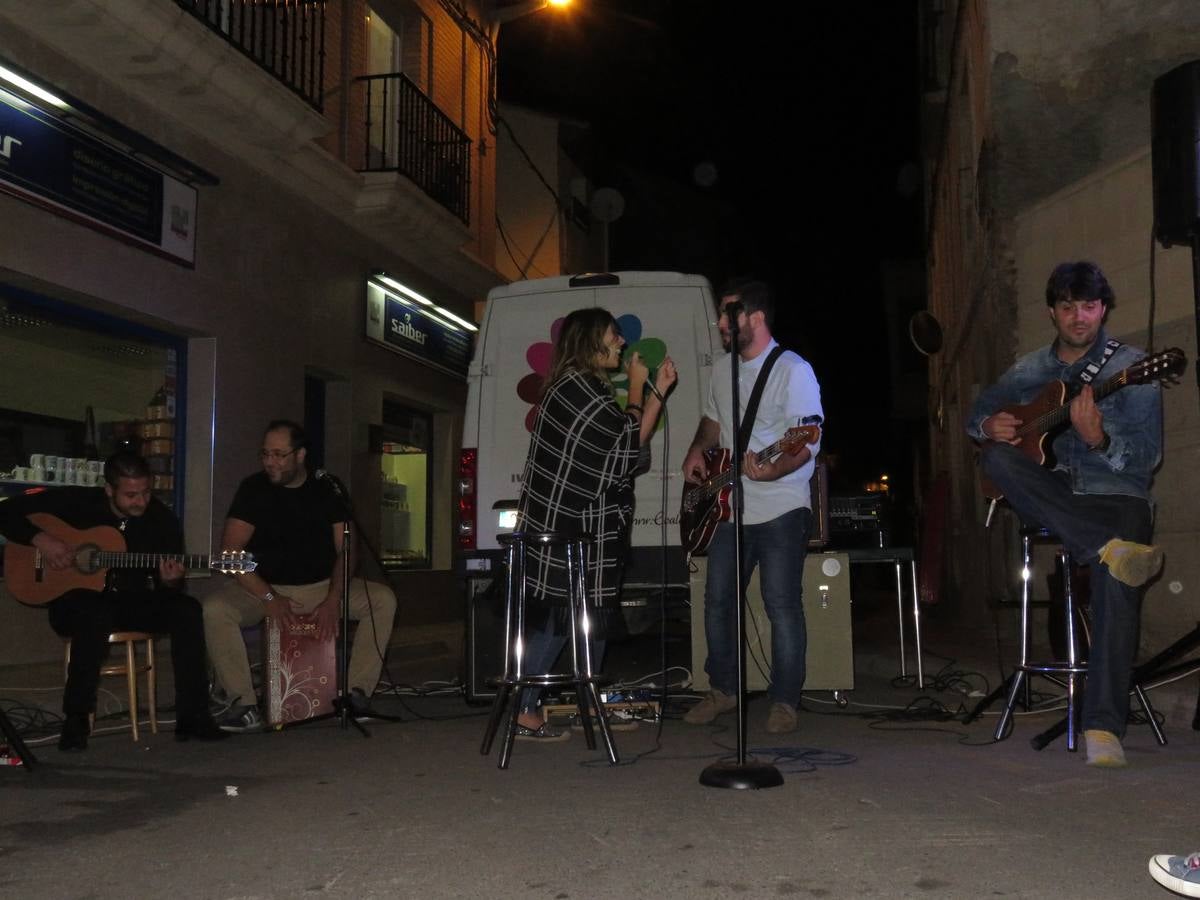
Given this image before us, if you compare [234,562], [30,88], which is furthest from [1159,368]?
[30,88]

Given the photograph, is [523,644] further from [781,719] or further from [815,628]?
[815,628]

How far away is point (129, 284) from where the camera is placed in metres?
9.47

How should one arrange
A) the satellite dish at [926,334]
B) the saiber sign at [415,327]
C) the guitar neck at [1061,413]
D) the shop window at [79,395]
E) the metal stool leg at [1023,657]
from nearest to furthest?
the guitar neck at [1061,413]
the metal stool leg at [1023,657]
the shop window at [79,395]
the saiber sign at [415,327]
the satellite dish at [926,334]

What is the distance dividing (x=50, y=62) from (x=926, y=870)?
26.6 feet

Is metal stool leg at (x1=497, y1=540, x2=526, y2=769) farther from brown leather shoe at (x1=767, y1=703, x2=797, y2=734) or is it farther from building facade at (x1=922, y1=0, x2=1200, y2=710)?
building facade at (x1=922, y1=0, x2=1200, y2=710)

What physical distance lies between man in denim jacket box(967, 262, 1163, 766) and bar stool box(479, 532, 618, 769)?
73.0 inches

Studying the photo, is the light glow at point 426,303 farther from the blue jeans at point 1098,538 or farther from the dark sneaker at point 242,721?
the blue jeans at point 1098,538

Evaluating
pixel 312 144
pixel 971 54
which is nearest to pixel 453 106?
pixel 312 144

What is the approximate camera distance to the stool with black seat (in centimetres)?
513

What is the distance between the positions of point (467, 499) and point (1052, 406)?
3.76m

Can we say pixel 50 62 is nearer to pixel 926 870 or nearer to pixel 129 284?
pixel 129 284

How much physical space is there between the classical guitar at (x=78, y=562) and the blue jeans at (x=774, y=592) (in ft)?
8.07

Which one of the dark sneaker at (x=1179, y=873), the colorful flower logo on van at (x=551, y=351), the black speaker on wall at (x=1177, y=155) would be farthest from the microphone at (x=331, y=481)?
the dark sneaker at (x=1179, y=873)

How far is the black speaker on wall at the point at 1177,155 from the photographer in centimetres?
518
